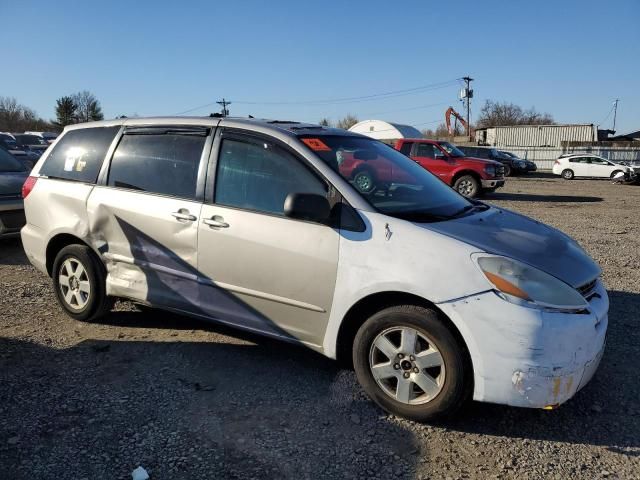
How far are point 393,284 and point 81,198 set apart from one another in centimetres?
287

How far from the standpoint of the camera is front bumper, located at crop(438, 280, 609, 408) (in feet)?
8.96

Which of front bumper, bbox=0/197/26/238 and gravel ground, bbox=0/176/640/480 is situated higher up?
front bumper, bbox=0/197/26/238

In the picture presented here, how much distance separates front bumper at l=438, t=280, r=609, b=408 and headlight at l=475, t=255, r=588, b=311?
0.18ft

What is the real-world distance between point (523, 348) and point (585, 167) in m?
29.8

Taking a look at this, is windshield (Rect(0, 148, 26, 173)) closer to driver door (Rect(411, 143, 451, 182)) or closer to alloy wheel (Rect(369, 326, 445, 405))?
alloy wheel (Rect(369, 326, 445, 405))

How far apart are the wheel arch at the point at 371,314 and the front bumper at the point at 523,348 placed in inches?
2.8

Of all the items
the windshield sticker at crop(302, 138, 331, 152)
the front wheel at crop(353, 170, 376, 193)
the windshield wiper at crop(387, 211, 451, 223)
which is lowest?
the windshield wiper at crop(387, 211, 451, 223)

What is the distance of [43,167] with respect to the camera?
16.0 ft

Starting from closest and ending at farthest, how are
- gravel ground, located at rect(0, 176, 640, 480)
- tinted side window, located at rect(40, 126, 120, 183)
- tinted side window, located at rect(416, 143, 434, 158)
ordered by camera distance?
gravel ground, located at rect(0, 176, 640, 480) < tinted side window, located at rect(40, 126, 120, 183) < tinted side window, located at rect(416, 143, 434, 158)

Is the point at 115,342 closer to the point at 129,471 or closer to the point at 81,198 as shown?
the point at 81,198

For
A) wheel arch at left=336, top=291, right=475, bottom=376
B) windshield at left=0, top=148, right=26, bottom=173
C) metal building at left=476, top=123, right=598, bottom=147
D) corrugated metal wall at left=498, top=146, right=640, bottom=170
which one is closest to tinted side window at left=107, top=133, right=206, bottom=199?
wheel arch at left=336, top=291, right=475, bottom=376

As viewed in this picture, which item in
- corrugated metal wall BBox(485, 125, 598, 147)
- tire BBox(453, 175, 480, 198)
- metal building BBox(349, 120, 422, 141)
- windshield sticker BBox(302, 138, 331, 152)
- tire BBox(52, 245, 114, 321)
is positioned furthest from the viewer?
corrugated metal wall BBox(485, 125, 598, 147)

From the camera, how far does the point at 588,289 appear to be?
3115mm

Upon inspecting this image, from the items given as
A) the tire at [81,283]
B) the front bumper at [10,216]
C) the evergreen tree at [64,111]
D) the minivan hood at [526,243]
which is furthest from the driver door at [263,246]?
the evergreen tree at [64,111]
